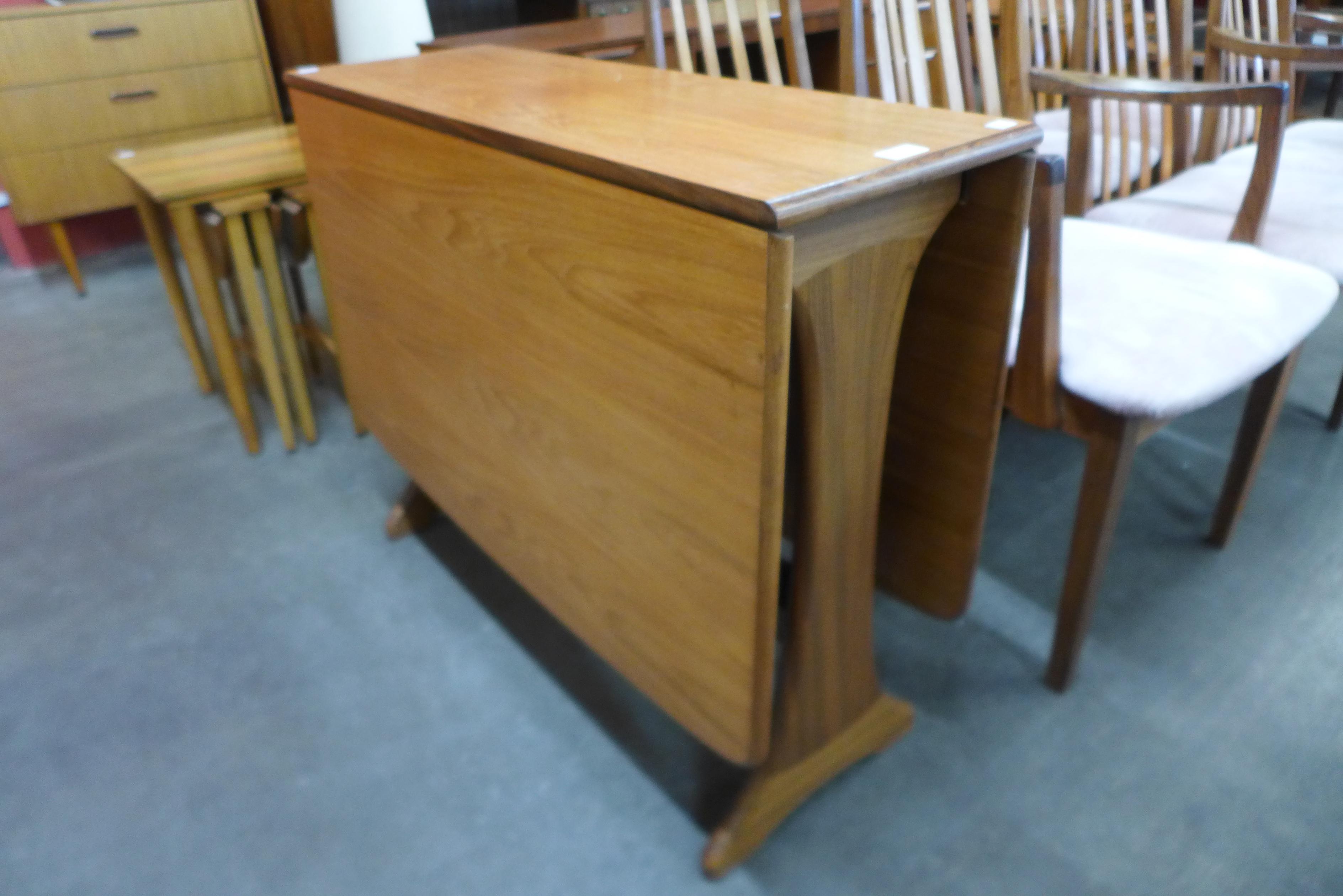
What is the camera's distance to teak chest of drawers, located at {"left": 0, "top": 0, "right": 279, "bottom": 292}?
243 cm

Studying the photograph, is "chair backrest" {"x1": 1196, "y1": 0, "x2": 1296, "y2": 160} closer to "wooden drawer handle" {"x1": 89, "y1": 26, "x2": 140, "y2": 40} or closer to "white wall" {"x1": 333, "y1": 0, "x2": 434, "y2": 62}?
"white wall" {"x1": 333, "y1": 0, "x2": 434, "y2": 62}

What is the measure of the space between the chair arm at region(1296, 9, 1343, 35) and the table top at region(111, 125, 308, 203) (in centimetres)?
208

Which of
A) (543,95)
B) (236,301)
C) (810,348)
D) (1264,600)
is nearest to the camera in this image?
(810,348)

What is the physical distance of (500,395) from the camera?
1.09 metres

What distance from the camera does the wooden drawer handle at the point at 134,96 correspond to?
102 inches

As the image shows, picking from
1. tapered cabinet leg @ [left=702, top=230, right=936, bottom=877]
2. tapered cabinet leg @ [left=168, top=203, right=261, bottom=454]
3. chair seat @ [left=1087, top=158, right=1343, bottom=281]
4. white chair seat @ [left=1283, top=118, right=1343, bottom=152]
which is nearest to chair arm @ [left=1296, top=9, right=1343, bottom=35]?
white chair seat @ [left=1283, top=118, right=1343, bottom=152]

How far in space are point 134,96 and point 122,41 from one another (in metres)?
0.14

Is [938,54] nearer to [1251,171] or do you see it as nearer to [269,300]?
[1251,171]

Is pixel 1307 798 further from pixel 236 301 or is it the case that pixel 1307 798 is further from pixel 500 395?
pixel 236 301

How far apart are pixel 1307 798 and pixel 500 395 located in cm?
111

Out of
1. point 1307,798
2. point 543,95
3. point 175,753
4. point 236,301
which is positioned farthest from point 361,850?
point 236,301

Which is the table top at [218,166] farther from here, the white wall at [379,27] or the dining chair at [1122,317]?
the dining chair at [1122,317]

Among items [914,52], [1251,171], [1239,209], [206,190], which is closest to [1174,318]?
[1239,209]

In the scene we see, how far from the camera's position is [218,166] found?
1763 mm
